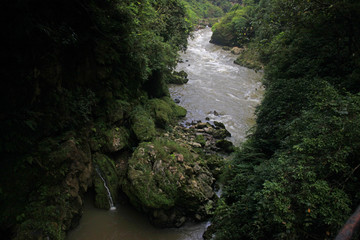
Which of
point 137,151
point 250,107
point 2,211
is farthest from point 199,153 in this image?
Answer: point 250,107

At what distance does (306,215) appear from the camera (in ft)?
12.3

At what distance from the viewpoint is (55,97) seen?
5.77 m

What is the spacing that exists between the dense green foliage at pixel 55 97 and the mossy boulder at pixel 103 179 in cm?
40

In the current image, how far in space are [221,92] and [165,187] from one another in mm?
13908

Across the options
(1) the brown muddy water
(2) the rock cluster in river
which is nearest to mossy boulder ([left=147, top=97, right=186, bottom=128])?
(2) the rock cluster in river

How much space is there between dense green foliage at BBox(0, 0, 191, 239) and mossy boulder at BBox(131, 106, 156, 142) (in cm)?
38

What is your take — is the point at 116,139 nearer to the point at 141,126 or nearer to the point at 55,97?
the point at 141,126

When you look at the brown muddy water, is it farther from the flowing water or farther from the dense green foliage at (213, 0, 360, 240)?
the flowing water

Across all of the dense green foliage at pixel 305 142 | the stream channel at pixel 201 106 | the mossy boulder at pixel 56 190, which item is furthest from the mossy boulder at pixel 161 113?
the mossy boulder at pixel 56 190

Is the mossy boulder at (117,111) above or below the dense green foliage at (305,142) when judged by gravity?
below

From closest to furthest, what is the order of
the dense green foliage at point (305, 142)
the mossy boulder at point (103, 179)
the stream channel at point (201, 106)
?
the dense green foliage at point (305, 142) < the stream channel at point (201, 106) < the mossy boulder at point (103, 179)

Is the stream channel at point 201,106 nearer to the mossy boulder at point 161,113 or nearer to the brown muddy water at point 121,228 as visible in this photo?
the brown muddy water at point 121,228

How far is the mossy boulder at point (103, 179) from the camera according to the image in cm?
699

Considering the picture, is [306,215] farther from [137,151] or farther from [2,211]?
[2,211]
